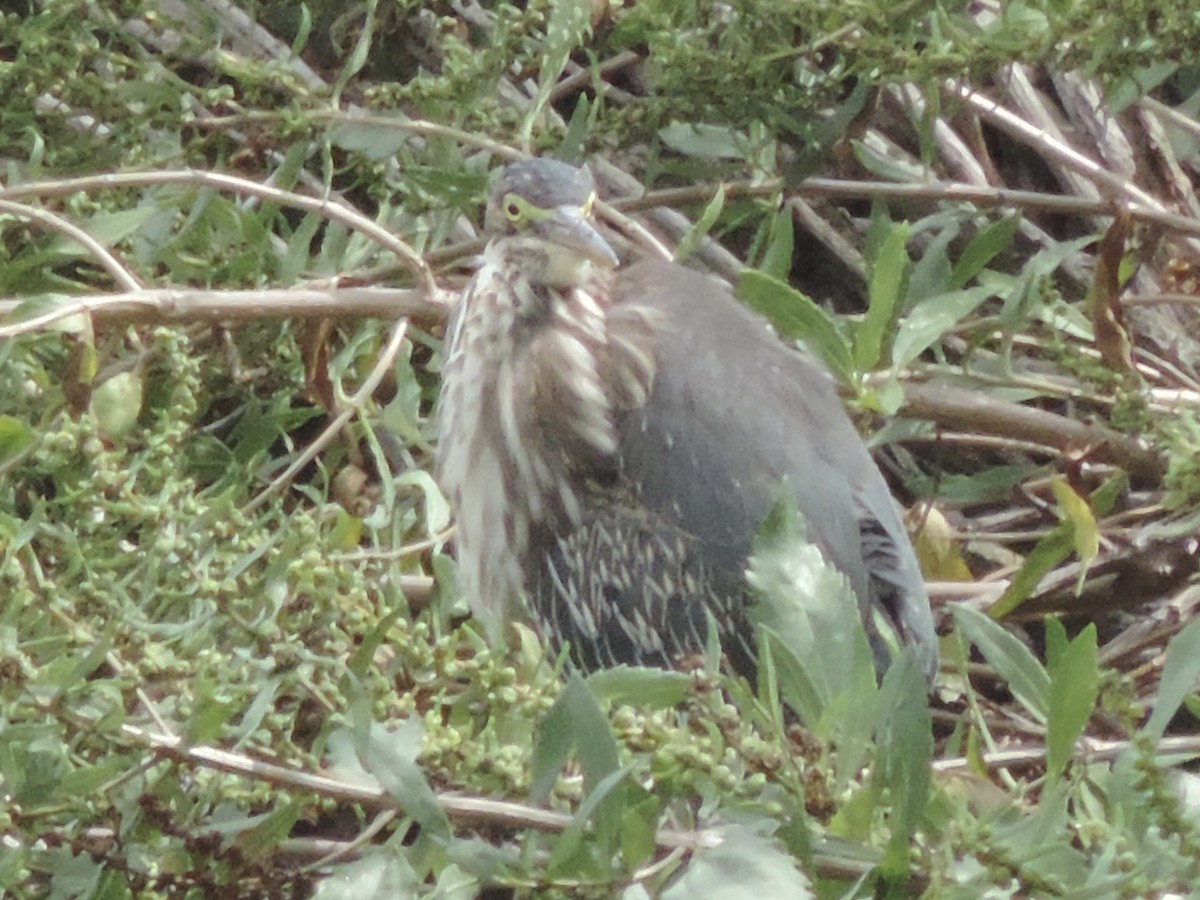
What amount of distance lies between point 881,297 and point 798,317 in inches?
2.8

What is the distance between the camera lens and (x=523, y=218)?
1678 millimetres

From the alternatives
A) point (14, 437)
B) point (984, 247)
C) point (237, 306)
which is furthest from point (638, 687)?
point (984, 247)

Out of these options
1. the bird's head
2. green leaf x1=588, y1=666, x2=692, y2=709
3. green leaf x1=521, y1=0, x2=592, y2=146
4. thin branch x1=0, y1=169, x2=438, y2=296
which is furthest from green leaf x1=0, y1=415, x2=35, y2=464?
green leaf x1=521, y1=0, x2=592, y2=146

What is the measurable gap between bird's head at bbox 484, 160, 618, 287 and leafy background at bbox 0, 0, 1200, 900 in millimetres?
58

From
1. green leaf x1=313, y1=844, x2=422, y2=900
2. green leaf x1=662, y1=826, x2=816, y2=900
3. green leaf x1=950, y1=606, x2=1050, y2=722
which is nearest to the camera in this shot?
green leaf x1=662, y1=826, x2=816, y2=900

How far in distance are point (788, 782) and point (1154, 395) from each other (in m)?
0.90

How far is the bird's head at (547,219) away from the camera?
5.36 feet

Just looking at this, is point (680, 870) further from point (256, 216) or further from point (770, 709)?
point (256, 216)

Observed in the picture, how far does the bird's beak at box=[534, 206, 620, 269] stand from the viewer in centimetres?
165

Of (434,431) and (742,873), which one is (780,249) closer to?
(434,431)

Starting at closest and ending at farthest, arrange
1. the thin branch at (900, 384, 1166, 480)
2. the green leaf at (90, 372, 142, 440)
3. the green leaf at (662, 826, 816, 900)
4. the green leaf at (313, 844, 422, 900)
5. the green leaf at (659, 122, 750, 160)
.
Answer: the green leaf at (662, 826, 816, 900)
the green leaf at (313, 844, 422, 900)
the green leaf at (90, 372, 142, 440)
the thin branch at (900, 384, 1166, 480)
the green leaf at (659, 122, 750, 160)

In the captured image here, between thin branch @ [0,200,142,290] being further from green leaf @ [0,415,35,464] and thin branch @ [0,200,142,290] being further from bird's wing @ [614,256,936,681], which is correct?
bird's wing @ [614,256,936,681]

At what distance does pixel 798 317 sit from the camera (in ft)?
5.05

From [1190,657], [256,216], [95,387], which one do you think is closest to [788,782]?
[1190,657]
